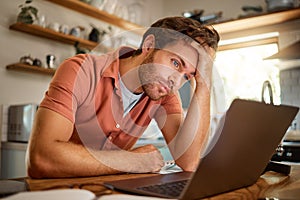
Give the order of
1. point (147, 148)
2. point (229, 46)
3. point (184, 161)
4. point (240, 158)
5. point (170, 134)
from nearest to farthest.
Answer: point (240, 158) < point (147, 148) < point (184, 161) < point (170, 134) < point (229, 46)

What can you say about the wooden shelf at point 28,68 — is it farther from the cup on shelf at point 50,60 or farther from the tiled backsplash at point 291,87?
the tiled backsplash at point 291,87

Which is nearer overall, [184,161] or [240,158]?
[240,158]

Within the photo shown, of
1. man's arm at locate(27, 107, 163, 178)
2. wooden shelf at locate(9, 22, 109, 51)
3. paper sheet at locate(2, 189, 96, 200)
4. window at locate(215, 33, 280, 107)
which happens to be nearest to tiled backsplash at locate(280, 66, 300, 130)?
window at locate(215, 33, 280, 107)

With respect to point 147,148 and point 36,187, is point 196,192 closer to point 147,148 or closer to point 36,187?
point 36,187

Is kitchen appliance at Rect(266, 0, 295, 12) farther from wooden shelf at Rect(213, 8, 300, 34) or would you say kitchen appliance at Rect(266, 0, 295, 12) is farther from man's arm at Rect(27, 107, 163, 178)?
man's arm at Rect(27, 107, 163, 178)

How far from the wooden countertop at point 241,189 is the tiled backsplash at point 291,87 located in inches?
105

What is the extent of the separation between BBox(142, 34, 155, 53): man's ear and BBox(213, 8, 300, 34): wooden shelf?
2199mm

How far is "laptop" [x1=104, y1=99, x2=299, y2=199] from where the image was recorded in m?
0.63

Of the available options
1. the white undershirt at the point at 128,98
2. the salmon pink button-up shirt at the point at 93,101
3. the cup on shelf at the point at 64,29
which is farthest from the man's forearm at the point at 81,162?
the cup on shelf at the point at 64,29

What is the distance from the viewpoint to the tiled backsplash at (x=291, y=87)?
11.3 ft

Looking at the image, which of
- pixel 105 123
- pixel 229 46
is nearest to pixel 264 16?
pixel 229 46

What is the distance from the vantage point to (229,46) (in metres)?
4.00

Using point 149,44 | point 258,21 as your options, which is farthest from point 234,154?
point 258,21

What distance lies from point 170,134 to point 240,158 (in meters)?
0.68
